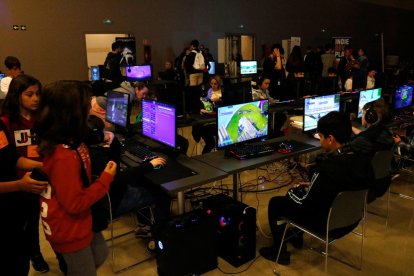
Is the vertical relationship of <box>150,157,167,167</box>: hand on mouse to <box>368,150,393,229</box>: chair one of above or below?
above

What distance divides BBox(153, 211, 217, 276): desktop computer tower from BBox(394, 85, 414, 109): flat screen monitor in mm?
3292

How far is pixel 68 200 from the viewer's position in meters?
1.55

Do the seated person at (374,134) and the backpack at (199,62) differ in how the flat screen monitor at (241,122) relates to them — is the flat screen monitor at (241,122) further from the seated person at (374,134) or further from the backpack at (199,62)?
the backpack at (199,62)

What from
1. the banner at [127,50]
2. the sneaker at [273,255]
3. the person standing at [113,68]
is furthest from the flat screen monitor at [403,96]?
the banner at [127,50]

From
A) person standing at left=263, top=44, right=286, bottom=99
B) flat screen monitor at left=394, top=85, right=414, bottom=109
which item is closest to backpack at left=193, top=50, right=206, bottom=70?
person standing at left=263, top=44, right=286, bottom=99

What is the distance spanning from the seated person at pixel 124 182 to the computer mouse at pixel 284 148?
3.43 feet


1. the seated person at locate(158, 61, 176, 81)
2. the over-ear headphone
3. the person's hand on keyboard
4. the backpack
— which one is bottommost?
the person's hand on keyboard

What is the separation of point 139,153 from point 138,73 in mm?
6079

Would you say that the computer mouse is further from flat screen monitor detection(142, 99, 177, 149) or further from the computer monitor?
the computer monitor

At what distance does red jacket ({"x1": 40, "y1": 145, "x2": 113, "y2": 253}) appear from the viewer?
5.05ft

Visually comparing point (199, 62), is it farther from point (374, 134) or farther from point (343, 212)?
point (343, 212)

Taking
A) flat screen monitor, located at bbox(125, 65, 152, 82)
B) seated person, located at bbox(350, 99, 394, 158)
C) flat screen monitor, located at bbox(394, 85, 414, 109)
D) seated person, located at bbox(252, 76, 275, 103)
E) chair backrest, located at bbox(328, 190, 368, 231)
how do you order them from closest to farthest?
chair backrest, located at bbox(328, 190, 368, 231) → seated person, located at bbox(350, 99, 394, 158) → flat screen monitor, located at bbox(394, 85, 414, 109) → seated person, located at bbox(252, 76, 275, 103) → flat screen monitor, located at bbox(125, 65, 152, 82)

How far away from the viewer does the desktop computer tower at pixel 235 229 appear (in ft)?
9.01

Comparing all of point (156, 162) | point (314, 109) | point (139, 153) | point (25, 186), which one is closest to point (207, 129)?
point (314, 109)
